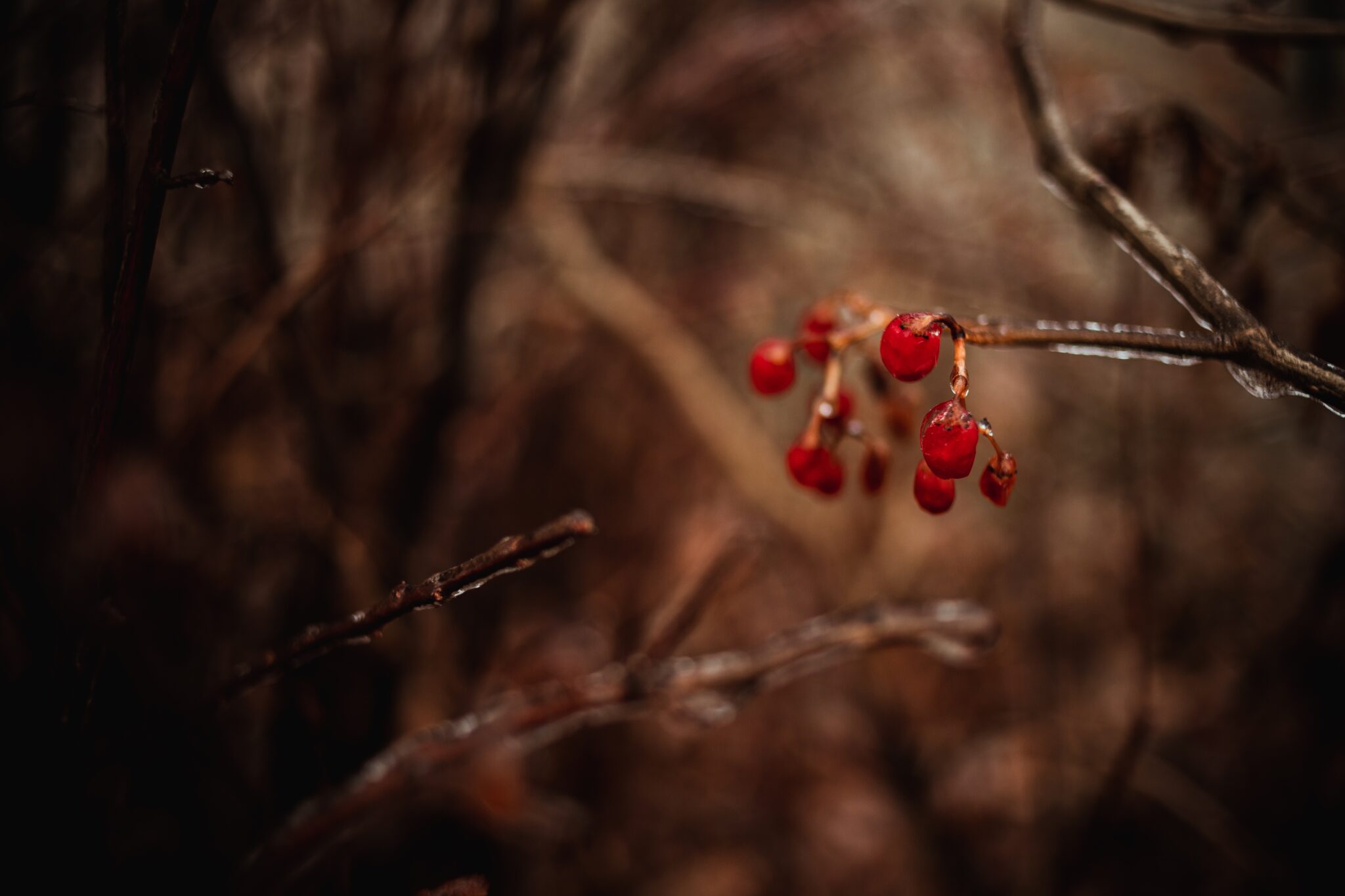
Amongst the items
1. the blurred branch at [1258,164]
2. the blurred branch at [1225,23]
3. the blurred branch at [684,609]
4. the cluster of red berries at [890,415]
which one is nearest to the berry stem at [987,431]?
the cluster of red berries at [890,415]

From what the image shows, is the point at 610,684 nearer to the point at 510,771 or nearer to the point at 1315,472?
the point at 510,771

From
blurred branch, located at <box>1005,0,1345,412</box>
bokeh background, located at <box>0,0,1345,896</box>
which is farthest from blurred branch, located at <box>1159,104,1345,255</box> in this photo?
blurred branch, located at <box>1005,0,1345,412</box>

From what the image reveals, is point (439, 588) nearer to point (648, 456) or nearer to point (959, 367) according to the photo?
point (959, 367)

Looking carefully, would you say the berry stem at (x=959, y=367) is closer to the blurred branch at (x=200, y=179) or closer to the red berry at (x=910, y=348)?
the red berry at (x=910, y=348)

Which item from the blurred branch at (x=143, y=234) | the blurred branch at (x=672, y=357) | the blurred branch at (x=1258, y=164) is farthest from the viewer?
the blurred branch at (x=672, y=357)

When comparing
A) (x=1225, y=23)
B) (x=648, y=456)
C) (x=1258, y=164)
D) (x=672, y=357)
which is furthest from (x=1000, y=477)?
(x=648, y=456)

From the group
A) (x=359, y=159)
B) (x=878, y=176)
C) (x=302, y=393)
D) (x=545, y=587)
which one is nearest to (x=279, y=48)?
(x=359, y=159)

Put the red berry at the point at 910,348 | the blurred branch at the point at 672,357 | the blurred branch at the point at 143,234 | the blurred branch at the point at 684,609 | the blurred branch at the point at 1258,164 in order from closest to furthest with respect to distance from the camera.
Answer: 1. the blurred branch at the point at 143,234
2. the red berry at the point at 910,348
3. the blurred branch at the point at 684,609
4. the blurred branch at the point at 1258,164
5. the blurred branch at the point at 672,357
